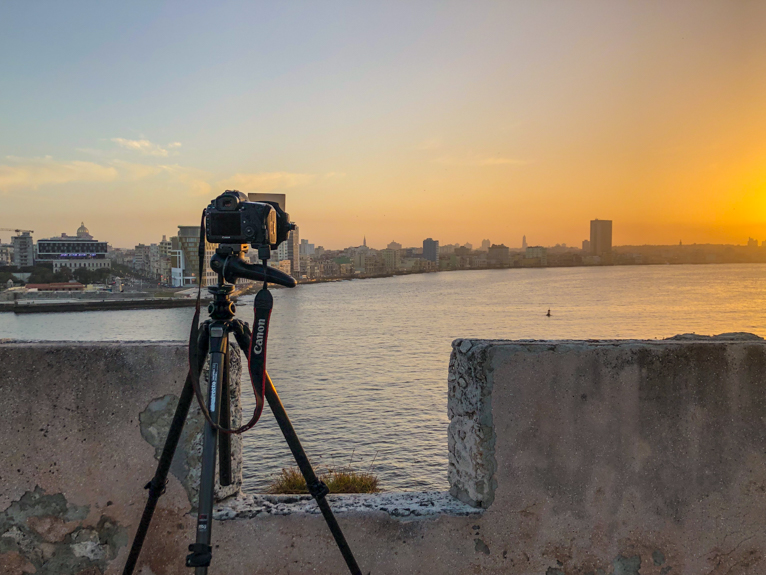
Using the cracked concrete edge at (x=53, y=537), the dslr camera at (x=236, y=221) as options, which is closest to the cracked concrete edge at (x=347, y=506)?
the cracked concrete edge at (x=53, y=537)

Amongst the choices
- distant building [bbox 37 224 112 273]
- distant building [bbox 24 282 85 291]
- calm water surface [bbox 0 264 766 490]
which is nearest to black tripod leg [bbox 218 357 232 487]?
calm water surface [bbox 0 264 766 490]

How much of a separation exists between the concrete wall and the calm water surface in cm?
1055

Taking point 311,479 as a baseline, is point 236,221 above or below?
above

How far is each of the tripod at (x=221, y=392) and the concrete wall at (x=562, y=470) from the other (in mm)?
231

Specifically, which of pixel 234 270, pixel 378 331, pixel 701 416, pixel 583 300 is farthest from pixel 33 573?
pixel 583 300

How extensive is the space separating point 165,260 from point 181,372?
140m

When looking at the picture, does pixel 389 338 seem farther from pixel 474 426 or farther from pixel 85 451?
pixel 85 451

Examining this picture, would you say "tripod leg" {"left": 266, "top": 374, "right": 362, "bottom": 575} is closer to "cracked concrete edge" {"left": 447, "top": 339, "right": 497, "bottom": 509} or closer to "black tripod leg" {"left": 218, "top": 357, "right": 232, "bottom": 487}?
"black tripod leg" {"left": 218, "top": 357, "right": 232, "bottom": 487}

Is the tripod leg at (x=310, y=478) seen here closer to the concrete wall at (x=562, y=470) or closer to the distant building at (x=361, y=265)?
the concrete wall at (x=562, y=470)

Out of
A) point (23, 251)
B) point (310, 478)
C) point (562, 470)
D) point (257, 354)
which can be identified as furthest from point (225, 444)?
point (23, 251)

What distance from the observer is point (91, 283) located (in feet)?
373

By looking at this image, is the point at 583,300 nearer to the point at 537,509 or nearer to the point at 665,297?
the point at 665,297

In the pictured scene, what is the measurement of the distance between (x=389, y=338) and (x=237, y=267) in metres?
37.7

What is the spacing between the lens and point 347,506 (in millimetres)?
2057
